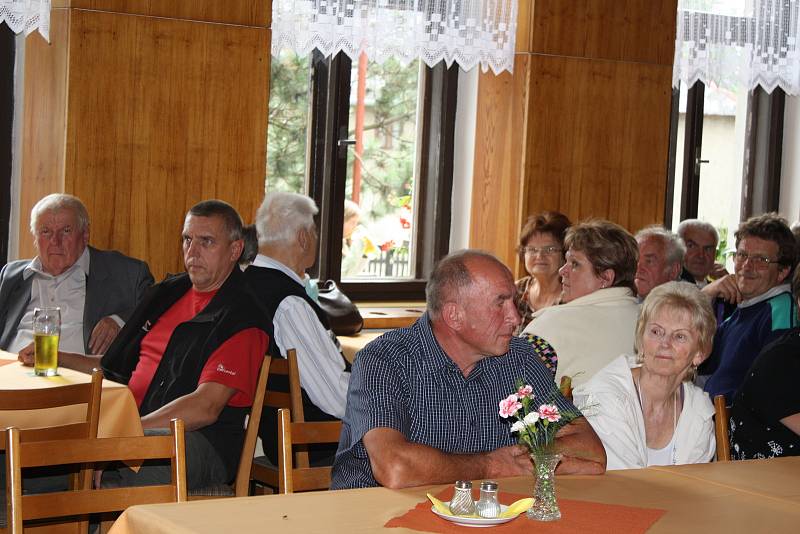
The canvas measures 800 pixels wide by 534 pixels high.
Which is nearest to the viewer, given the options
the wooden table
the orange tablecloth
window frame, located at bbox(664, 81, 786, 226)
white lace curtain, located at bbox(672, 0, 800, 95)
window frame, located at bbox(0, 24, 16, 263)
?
the wooden table

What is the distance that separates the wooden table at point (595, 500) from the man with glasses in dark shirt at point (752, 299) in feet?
6.57

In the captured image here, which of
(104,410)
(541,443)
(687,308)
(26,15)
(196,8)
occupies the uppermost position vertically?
(196,8)

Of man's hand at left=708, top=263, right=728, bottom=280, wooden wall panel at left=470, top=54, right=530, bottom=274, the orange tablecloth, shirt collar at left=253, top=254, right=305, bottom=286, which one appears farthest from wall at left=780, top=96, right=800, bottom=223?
the orange tablecloth

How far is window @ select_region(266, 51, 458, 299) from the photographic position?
6.07 meters

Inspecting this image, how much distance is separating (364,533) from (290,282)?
86.8 inches

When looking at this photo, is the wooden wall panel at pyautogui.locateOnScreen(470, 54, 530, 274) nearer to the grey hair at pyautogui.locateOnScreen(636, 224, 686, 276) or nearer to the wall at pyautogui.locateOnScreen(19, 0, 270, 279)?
the grey hair at pyautogui.locateOnScreen(636, 224, 686, 276)

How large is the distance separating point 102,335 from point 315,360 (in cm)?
112

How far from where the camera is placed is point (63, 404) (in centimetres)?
325

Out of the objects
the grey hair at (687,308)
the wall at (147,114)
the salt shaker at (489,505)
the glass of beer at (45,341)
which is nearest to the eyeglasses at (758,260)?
the grey hair at (687,308)

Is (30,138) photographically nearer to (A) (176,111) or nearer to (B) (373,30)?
(A) (176,111)

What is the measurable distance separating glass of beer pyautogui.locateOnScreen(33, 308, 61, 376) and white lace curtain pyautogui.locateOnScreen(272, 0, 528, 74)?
2.17 m

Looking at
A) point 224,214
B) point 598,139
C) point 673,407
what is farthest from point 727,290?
point 224,214

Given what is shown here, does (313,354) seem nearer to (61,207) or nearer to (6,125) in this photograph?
(61,207)

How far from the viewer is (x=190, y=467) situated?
12.0 feet
